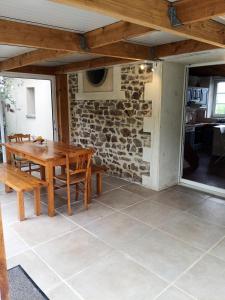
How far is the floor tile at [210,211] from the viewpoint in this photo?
11.0 feet

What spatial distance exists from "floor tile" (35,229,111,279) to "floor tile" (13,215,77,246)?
0.45 feet

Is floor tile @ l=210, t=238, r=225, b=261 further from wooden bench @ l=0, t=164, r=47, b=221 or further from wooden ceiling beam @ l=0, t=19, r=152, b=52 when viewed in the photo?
wooden ceiling beam @ l=0, t=19, r=152, b=52

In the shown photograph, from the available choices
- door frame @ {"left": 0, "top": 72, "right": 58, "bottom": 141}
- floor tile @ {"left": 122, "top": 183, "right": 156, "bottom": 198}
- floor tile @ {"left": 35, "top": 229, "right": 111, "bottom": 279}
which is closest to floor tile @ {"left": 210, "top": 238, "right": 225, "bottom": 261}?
floor tile @ {"left": 35, "top": 229, "right": 111, "bottom": 279}

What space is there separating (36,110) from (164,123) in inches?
156

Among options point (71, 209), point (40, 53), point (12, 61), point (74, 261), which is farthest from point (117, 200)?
point (12, 61)

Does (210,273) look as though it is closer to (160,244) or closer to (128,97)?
(160,244)

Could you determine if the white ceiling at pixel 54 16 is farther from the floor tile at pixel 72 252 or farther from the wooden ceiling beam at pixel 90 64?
the floor tile at pixel 72 252

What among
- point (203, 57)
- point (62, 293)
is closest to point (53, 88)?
point (203, 57)

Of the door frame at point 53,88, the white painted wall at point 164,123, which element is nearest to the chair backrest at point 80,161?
the white painted wall at point 164,123

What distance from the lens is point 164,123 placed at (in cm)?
423

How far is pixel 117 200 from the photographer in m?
3.99

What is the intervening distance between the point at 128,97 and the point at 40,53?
172 centimetres

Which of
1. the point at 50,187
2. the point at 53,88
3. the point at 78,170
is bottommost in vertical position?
the point at 50,187

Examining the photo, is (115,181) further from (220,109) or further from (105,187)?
(220,109)
